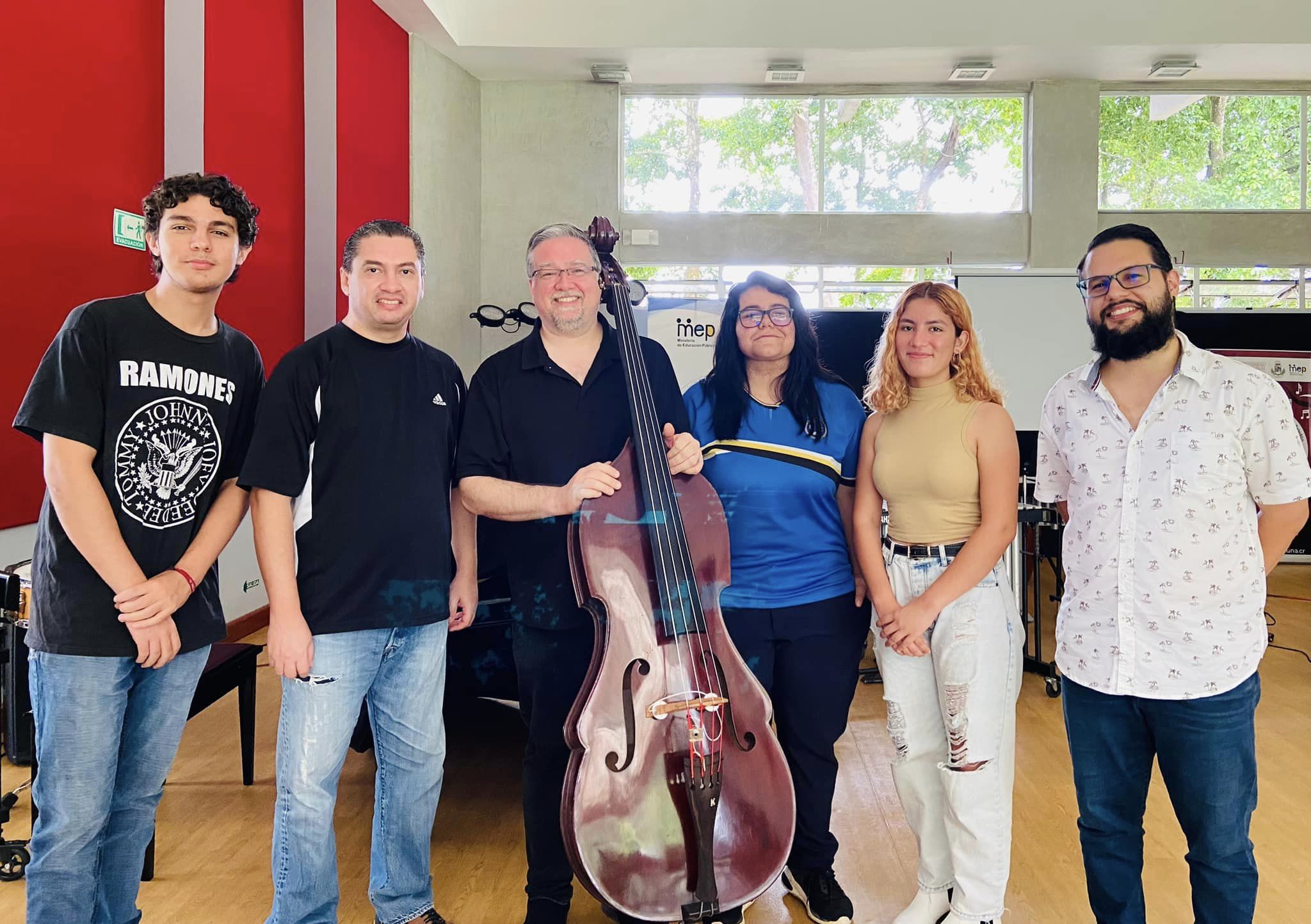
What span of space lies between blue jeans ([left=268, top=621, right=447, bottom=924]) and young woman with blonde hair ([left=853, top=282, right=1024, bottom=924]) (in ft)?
3.22

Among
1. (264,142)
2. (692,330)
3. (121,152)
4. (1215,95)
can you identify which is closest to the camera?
(121,152)

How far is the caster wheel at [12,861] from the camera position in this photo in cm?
221

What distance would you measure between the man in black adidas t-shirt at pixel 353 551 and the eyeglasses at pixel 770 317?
2.25 feet

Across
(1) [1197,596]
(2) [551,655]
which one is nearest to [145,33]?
(2) [551,655]

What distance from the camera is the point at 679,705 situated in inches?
59.9

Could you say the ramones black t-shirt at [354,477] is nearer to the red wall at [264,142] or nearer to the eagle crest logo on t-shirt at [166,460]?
the eagle crest logo on t-shirt at [166,460]

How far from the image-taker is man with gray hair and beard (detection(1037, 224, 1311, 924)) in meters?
1.55

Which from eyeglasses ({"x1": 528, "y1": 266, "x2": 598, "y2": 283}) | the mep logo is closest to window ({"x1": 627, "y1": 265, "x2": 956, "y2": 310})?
the mep logo

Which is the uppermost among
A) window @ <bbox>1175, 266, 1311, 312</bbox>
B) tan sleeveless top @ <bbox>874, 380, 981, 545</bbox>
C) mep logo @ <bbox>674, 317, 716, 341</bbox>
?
window @ <bbox>1175, 266, 1311, 312</bbox>

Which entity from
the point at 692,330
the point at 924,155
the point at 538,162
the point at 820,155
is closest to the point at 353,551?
the point at 692,330

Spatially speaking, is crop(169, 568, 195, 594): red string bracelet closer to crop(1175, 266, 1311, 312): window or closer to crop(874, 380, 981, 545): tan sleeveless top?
crop(874, 380, 981, 545): tan sleeveless top

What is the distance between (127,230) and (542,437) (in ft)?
9.78

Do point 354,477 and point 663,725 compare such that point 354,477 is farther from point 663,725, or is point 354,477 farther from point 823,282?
point 823,282

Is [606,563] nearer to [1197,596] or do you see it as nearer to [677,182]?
[1197,596]
